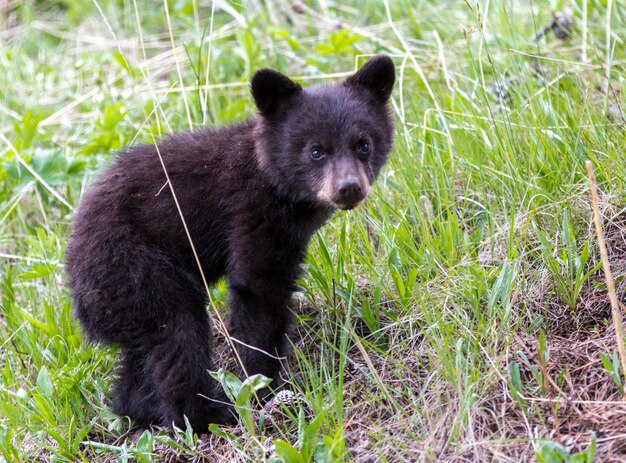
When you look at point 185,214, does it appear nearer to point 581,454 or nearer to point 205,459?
point 205,459

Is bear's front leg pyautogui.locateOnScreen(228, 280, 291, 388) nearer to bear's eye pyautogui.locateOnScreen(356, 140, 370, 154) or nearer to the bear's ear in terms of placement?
bear's eye pyautogui.locateOnScreen(356, 140, 370, 154)

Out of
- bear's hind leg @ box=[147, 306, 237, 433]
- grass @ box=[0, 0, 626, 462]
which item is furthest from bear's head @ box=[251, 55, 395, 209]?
bear's hind leg @ box=[147, 306, 237, 433]

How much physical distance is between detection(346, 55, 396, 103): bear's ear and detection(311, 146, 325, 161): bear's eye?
21.1 inches

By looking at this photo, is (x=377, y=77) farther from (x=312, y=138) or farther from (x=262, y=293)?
(x=262, y=293)

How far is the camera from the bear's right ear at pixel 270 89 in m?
4.54

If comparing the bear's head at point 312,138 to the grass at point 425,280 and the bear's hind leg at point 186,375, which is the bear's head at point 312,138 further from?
the bear's hind leg at point 186,375

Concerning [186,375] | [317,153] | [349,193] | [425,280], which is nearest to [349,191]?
[349,193]

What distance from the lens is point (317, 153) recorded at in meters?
4.58

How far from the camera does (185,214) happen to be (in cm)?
460

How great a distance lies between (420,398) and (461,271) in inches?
35.2

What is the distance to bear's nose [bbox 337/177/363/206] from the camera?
4336mm

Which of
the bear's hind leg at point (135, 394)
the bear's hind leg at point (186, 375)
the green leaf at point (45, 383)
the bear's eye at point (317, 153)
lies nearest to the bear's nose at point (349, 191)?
the bear's eye at point (317, 153)

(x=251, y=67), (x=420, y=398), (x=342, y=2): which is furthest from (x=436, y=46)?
(x=420, y=398)

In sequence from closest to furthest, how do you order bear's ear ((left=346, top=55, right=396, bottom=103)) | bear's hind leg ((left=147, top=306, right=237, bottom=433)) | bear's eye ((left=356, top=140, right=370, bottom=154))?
bear's hind leg ((left=147, top=306, right=237, bottom=433))
bear's eye ((left=356, top=140, right=370, bottom=154))
bear's ear ((left=346, top=55, right=396, bottom=103))
